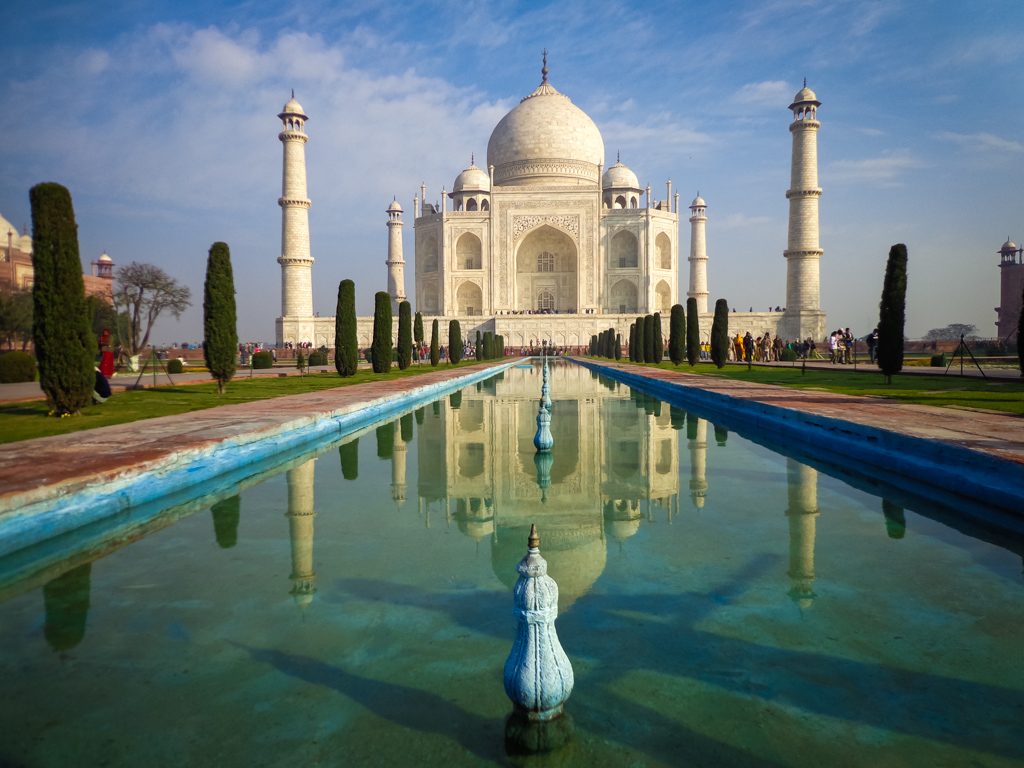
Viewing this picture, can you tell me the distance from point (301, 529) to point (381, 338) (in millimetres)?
11419

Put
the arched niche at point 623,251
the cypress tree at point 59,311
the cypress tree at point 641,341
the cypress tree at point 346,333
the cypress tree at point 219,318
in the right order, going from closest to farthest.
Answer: the cypress tree at point 59,311, the cypress tree at point 219,318, the cypress tree at point 346,333, the cypress tree at point 641,341, the arched niche at point 623,251

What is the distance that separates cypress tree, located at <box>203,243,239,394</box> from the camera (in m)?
8.41

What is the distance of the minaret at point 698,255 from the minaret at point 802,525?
34111 mm

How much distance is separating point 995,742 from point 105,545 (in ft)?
9.07

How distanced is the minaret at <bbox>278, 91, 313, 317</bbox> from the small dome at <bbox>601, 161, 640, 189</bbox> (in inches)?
695

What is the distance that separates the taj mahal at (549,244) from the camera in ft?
93.0

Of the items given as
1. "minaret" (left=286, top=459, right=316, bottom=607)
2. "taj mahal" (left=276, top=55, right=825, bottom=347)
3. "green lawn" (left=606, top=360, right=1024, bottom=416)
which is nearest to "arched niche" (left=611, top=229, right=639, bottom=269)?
"taj mahal" (left=276, top=55, right=825, bottom=347)

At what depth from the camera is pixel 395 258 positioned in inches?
1467

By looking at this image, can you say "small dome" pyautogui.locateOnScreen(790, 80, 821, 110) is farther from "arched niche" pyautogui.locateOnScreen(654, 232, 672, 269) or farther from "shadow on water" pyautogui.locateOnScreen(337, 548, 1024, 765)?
"shadow on water" pyautogui.locateOnScreen(337, 548, 1024, 765)

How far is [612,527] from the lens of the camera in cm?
272

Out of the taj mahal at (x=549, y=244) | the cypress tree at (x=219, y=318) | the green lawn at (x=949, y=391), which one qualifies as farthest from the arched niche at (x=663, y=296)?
the cypress tree at (x=219, y=318)

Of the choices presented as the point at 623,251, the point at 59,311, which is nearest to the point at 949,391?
the point at 59,311

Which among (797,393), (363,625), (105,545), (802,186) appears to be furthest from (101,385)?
(802,186)

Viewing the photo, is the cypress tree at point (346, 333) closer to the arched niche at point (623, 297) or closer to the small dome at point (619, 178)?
the arched niche at point (623, 297)
